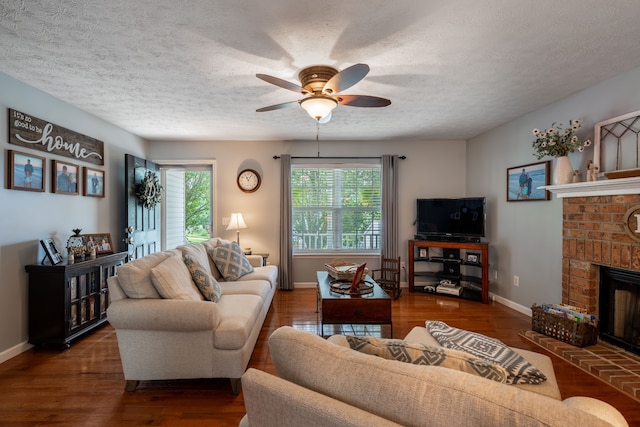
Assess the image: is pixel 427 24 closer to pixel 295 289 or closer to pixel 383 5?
pixel 383 5

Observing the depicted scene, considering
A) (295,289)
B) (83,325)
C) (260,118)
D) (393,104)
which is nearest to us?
(83,325)

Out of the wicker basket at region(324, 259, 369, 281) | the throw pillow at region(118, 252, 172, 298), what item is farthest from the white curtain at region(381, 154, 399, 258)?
the throw pillow at region(118, 252, 172, 298)

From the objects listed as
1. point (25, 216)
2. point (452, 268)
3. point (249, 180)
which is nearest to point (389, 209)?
point (452, 268)

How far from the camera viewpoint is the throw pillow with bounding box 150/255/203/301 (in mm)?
2145

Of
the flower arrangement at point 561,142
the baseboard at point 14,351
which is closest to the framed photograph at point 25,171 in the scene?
the baseboard at point 14,351

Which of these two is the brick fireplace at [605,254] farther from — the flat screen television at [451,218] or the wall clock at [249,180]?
the wall clock at [249,180]

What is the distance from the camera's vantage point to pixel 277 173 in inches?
200

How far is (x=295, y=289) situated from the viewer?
4980 millimetres

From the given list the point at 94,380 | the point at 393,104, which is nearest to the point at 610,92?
the point at 393,104

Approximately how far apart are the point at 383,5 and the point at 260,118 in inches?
92.8

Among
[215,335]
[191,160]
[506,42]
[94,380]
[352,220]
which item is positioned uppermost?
[506,42]

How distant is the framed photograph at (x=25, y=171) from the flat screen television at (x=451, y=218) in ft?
15.2

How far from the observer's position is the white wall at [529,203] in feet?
9.13

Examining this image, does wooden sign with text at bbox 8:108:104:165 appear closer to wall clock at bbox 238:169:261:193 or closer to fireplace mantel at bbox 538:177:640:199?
wall clock at bbox 238:169:261:193
